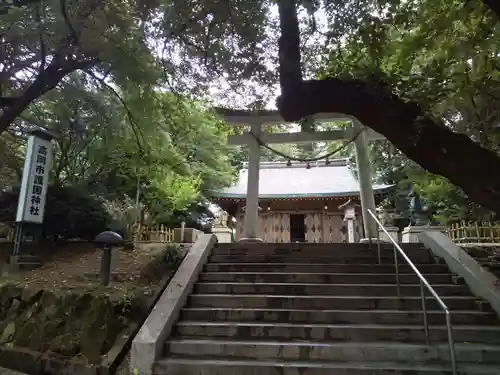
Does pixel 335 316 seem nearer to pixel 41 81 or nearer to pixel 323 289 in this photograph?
pixel 323 289

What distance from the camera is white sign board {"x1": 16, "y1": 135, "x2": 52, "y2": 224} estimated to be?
7415 mm

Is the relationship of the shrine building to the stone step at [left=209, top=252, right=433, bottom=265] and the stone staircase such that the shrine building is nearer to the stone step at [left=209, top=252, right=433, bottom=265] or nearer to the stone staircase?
the stone step at [left=209, top=252, right=433, bottom=265]

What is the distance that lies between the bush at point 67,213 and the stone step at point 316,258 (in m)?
3.14

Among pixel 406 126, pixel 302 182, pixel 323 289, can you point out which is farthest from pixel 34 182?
pixel 302 182

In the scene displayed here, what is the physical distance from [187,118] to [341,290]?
20.0 feet

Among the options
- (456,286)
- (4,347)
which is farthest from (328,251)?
(4,347)

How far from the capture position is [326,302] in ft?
17.9

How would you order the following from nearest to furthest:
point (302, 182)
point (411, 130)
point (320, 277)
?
point (411, 130) < point (320, 277) < point (302, 182)

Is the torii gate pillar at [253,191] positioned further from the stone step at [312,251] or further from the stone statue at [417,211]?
the stone statue at [417,211]

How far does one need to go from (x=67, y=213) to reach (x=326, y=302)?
19.5ft

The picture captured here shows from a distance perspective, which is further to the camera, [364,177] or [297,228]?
[297,228]

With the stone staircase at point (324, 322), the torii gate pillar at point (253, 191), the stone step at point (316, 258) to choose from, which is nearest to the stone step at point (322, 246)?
the stone step at point (316, 258)

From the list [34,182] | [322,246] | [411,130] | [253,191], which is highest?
[253,191]

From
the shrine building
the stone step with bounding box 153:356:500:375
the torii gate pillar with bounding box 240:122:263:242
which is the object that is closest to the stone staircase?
the stone step with bounding box 153:356:500:375
